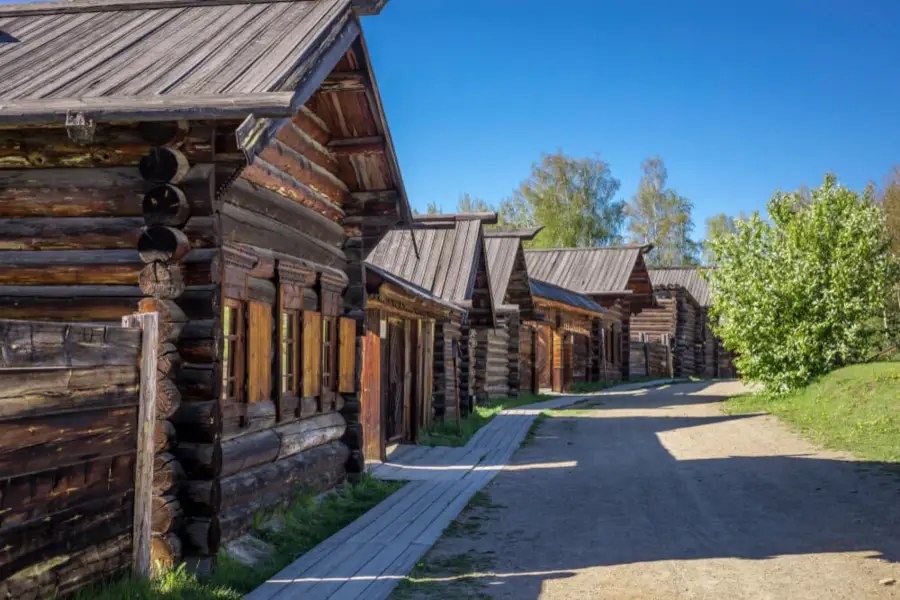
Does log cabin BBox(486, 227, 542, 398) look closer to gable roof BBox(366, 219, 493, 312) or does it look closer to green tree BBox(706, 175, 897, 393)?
gable roof BBox(366, 219, 493, 312)

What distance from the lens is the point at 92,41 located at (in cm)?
786

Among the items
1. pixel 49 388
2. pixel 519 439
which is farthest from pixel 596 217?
pixel 49 388

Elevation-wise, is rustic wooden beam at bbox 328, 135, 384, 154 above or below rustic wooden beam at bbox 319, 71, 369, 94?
below

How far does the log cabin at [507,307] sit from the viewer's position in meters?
24.3

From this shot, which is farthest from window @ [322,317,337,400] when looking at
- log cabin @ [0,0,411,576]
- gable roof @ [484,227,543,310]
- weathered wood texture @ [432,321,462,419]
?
gable roof @ [484,227,543,310]

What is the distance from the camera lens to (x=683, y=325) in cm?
4559

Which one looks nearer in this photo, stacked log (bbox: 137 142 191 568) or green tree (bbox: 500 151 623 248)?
stacked log (bbox: 137 142 191 568)

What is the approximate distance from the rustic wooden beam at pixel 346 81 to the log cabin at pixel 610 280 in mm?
27473

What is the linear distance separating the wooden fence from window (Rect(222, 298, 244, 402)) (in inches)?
71.3

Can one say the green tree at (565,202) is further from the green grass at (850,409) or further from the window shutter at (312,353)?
the window shutter at (312,353)

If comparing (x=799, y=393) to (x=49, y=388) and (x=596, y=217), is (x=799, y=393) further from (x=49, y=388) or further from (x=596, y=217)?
(x=596, y=217)

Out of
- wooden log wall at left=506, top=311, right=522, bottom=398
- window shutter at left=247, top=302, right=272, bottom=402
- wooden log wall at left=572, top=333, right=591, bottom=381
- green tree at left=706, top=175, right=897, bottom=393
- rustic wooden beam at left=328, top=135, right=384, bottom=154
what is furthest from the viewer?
wooden log wall at left=572, top=333, right=591, bottom=381

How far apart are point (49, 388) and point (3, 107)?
261 centimetres

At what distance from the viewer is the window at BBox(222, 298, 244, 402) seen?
720 centimetres
